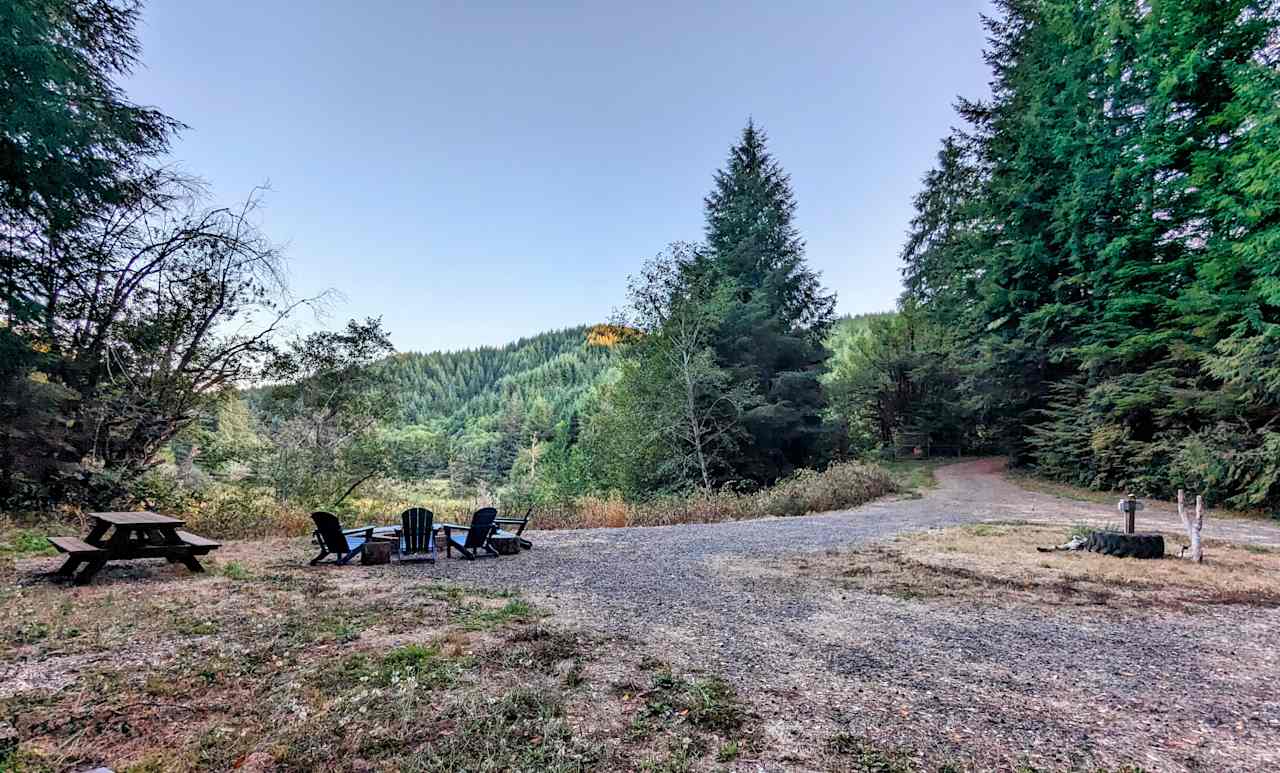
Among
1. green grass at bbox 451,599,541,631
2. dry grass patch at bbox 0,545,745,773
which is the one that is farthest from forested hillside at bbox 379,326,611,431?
dry grass patch at bbox 0,545,745,773

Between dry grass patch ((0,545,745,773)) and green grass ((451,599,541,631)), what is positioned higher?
dry grass patch ((0,545,745,773))

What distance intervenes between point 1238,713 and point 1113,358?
603 inches

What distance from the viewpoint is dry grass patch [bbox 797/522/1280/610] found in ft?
16.2

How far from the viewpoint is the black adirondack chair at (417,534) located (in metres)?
6.61

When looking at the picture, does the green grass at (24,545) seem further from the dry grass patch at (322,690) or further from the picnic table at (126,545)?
the dry grass patch at (322,690)

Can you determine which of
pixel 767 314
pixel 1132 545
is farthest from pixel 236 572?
pixel 767 314

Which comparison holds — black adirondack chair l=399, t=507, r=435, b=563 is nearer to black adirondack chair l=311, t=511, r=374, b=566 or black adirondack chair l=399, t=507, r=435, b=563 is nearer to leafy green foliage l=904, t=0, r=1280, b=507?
black adirondack chair l=311, t=511, r=374, b=566

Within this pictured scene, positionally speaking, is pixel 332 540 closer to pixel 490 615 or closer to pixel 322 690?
pixel 490 615

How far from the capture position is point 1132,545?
654 cm

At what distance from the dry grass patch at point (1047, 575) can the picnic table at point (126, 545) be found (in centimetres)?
655

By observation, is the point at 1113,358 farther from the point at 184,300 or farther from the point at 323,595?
the point at 184,300

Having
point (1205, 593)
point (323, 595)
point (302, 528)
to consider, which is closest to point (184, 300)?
point (302, 528)

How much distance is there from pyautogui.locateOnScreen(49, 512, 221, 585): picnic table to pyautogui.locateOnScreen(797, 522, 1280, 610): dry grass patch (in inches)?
258

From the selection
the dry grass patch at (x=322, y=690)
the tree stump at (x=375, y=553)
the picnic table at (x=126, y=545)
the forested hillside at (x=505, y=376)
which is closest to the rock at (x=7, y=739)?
the dry grass patch at (x=322, y=690)
